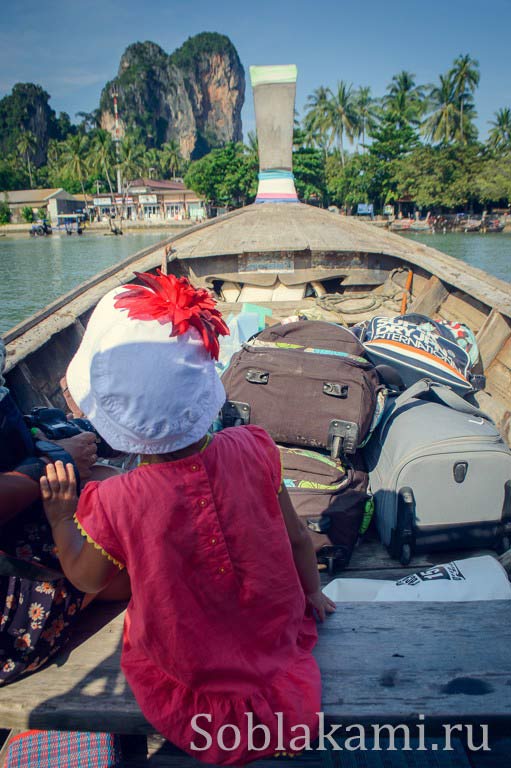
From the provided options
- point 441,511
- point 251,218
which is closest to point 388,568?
A: point 441,511

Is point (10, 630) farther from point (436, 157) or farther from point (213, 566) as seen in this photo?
point (436, 157)

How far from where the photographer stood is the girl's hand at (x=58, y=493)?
103 centimetres

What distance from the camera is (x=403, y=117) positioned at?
139 feet

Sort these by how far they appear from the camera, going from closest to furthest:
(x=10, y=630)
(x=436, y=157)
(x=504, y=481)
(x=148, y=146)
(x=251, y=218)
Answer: (x=10, y=630)
(x=504, y=481)
(x=251, y=218)
(x=436, y=157)
(x=148, y=146)

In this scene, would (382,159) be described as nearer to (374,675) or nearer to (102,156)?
(102,156)

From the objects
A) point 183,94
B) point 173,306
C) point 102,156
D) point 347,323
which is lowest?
point 347,323

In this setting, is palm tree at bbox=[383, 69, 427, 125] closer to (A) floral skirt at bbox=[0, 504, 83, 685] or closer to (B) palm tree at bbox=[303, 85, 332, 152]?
(B) palm tree at bbox=[303, 85, 332, 152]

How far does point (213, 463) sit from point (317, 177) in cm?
4669

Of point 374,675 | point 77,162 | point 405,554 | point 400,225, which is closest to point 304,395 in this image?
point 405,554

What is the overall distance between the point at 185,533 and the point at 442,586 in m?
0.94

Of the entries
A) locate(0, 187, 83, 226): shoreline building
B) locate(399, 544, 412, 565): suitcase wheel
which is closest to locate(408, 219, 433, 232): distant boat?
locate(0, 187, 83, 226): shoreline building

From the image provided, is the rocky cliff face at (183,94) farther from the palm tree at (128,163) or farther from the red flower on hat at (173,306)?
the red flower on hat at (173,306)

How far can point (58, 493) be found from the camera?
1043 millimetres

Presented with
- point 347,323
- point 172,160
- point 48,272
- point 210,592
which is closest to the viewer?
point 210,592
